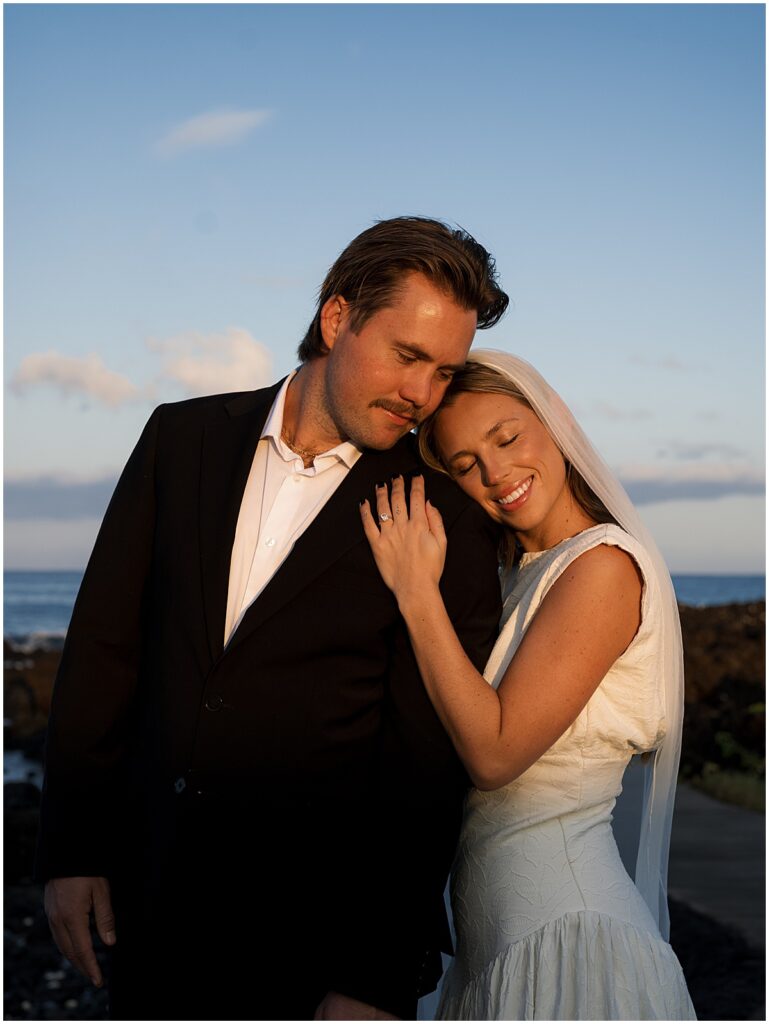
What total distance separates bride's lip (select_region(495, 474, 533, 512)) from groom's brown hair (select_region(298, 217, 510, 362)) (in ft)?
1.50

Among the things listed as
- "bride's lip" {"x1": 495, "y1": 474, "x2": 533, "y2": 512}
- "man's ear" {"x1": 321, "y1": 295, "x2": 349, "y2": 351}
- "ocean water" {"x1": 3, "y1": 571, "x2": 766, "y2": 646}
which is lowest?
"ocean water" {"x1": 3, "y1": 571, "x2": 766, "y2": 646}

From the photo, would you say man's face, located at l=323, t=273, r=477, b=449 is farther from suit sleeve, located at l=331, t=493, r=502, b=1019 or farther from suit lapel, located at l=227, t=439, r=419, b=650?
suit sleeve, located at l=331, t=493, r=502, b=1019

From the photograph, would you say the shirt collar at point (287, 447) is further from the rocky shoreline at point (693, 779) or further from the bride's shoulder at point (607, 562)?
the rocky shoreline at point (693, 779)

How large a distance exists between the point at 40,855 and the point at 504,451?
1.61 meters

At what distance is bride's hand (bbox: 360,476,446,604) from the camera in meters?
2.79

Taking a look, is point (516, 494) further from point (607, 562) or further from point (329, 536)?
point (329, 536)

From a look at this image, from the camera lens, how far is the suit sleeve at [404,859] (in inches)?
105

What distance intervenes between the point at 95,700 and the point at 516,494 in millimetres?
1247

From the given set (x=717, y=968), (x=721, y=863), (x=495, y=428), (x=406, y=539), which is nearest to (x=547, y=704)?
(x=406, y=539)

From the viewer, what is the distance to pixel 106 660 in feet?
9.56

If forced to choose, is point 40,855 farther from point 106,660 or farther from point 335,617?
point 335,617

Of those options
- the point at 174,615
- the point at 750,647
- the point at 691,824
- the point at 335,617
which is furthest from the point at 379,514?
the point at 750,647

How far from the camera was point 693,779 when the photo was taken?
11.0 meters

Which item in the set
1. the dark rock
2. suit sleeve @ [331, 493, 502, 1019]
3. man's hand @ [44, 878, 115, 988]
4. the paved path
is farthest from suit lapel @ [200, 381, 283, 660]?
the paved path
